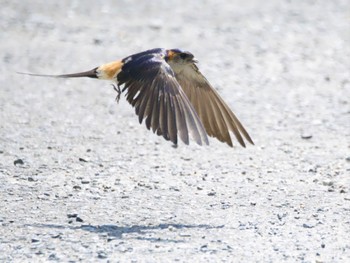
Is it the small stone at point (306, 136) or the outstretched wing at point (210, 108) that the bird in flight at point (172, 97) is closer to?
the outstretched wing at point (210, 108)

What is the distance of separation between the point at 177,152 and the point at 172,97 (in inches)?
→ 61.0

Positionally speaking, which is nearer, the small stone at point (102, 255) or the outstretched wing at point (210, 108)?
the small stone at point (102, 255)

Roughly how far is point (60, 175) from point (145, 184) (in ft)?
1.84

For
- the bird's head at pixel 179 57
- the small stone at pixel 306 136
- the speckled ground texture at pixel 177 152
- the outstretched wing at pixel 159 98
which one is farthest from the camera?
the small stone at pixel 306 136

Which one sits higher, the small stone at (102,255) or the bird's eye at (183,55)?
the bird's eye at (183,55)

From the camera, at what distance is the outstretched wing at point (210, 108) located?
650 cm

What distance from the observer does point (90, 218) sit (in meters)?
5.84

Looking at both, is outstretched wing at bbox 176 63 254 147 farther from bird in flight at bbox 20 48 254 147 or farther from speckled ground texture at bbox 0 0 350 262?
speckled ground texture at bbox 0 0 350 262

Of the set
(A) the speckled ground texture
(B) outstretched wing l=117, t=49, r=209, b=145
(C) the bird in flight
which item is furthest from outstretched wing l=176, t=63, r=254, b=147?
(B) outstretched wing l=117, t=49, r=209, b=145

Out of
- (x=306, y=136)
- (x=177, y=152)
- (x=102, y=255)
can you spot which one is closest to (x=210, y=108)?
(x=177, y=152)

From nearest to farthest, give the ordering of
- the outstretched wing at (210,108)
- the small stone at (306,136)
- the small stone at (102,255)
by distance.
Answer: the small stone at (102,255) < the outstretched wing at (210,108) < the small stone at (306,136)

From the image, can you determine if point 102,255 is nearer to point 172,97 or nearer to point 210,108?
point 172,97

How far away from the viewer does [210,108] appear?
664 cm

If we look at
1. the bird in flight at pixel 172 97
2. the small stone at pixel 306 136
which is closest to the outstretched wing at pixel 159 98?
the bird in flight at pixel 172 97
